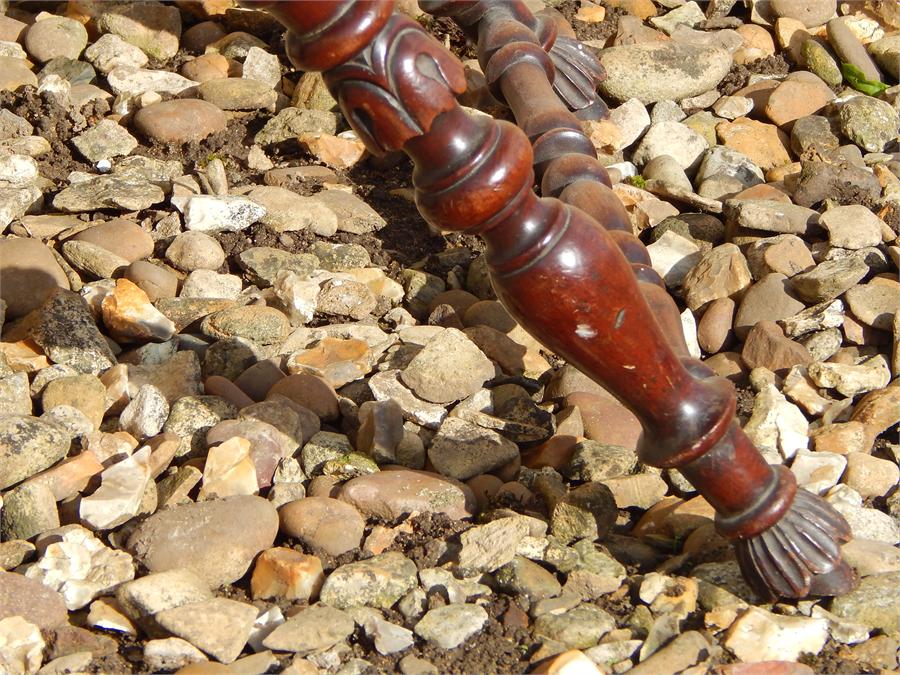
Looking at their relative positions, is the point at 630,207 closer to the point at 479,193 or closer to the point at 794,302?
the point at 794,302

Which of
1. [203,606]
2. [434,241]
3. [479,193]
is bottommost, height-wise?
[434,241]

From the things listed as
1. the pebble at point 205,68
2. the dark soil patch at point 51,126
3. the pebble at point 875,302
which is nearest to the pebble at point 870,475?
the pebble at point 875,302

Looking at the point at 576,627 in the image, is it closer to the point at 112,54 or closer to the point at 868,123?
the point at 868,123

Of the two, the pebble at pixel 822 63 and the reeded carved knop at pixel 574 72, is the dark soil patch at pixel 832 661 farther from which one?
the pebble at pixel 822 63

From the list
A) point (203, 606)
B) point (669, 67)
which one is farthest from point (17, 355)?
point (669, 67)

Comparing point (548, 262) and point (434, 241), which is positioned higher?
point (548, 262)

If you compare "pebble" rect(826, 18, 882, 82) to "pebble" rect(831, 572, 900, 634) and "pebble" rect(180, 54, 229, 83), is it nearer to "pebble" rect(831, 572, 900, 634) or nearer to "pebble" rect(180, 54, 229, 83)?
"pebble" rect(180, 54, 229, 83)
